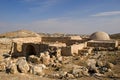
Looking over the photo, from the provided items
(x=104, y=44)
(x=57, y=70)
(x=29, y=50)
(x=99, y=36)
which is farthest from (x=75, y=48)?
(x=99, y=36)

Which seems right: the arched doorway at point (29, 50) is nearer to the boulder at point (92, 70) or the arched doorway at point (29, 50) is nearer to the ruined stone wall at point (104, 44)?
the ruined stone wall at point (104, 44)

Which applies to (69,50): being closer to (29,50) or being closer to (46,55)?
(46,55)

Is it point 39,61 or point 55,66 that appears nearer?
point 55,66

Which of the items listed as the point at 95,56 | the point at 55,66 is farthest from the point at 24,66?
the point at 95,56

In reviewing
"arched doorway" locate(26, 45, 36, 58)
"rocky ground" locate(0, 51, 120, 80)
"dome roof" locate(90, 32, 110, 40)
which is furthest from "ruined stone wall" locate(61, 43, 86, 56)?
"dome roof" locate(90, 32, 110, 40)

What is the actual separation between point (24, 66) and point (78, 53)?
8550 millimetres

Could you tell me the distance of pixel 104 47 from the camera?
22.5 m

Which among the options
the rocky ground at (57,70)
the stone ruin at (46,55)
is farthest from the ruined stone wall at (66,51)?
the rocky ground at (57,70)

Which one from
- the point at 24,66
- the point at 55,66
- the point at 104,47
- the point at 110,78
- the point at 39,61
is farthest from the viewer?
the point at 104,47

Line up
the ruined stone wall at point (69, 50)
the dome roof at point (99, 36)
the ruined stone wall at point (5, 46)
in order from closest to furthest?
the ruined stone wall at point (69, 50) → the ruined stone wall at point (5, 46) → the dome roof at point (99, 36)

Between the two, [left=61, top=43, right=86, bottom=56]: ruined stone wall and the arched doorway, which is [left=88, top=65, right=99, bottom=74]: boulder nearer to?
[left=61, top=43, right=86, bottom=56]: ruined stone wall

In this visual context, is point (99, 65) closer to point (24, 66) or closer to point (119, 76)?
point (119, 76)

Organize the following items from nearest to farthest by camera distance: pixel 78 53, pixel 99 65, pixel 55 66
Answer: pixel 99 65 < pixel 55 66 < pixel 78 53

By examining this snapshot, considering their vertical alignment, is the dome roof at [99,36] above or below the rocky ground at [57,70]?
above
